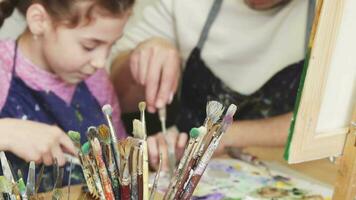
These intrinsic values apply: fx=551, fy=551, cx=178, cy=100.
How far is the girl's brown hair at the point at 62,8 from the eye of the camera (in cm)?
93

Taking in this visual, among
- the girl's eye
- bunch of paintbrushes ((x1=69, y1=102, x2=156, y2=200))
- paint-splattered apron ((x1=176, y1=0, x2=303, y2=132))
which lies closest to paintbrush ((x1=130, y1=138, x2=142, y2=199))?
bunch of paintbrushes ((x1=69, y1=102, x2=156, y2=200))

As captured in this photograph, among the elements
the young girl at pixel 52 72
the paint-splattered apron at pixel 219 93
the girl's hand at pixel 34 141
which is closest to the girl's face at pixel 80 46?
the young girl at pixel 52 72

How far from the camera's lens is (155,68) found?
44.1 inches

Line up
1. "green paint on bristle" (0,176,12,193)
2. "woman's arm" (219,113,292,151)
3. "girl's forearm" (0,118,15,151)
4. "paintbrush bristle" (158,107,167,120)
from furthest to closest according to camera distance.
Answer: "woman's arm" (219,113,292,151), "paintbrush bristle" (158,107,167,120), "girl's forearm" (0,118,15,151), "green paint on bristle" (0,176,12,193)

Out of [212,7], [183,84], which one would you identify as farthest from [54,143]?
[212,7]

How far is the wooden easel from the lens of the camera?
0.78m

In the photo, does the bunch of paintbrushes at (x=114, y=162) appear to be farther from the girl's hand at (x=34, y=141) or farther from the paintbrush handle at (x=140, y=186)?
the girl's hand at (x=34, y=141)

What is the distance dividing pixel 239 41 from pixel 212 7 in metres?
0.10

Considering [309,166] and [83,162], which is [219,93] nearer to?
[309,166]

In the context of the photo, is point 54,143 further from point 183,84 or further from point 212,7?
point 212,7

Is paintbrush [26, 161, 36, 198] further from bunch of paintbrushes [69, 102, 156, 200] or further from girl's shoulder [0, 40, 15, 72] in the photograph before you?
girl's shoulder [0, 40, 15, 72]

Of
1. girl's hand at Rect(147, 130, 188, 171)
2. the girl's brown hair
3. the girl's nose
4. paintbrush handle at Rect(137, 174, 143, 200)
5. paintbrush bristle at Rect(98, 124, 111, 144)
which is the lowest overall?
girl's hand at Rect(147, 130, 188, 171)

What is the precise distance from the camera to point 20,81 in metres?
0.95

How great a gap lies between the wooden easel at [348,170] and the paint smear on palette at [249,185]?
0.22 meters
